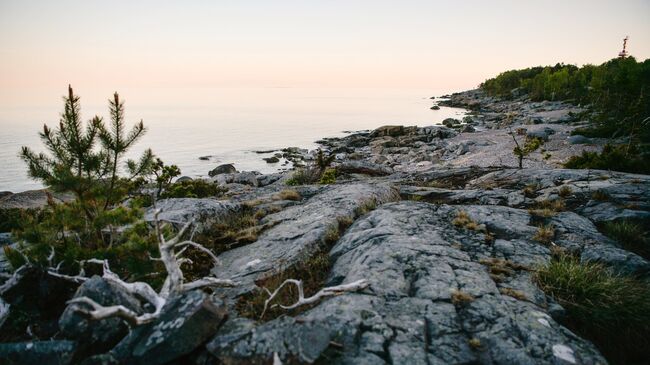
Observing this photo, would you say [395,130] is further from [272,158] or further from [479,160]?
[479,160]

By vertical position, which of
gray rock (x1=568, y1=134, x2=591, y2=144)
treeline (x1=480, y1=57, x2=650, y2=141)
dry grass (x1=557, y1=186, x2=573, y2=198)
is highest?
treeline (x1=480, y1=57, x2=650, y2=141)

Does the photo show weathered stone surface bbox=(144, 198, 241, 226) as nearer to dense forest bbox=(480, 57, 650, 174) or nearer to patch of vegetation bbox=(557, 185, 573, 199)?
patch of vegetation bbox=(557, 185, 573, 199)

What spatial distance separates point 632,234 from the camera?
24.5ft

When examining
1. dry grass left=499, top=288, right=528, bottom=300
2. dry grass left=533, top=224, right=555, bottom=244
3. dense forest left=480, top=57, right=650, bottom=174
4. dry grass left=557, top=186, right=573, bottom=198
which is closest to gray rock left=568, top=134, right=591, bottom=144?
dense forest left=480, top=57, right=650, bottom=174

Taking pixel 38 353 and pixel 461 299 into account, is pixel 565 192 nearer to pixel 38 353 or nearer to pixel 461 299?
pixel 461 299

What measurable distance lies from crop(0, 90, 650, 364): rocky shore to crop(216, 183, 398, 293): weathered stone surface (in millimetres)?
49

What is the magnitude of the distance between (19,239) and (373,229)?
6.90 meters

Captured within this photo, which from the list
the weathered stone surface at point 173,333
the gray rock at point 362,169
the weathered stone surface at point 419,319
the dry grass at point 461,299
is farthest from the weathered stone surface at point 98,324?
the gray rock at point 362,169

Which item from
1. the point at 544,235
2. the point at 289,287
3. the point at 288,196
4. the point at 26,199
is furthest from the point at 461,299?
the point at 26,199

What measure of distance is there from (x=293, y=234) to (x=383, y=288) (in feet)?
11.5

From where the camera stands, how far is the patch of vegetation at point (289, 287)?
5164 millimetres

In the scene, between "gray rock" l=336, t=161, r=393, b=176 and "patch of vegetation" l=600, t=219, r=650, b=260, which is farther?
"gray rock" l=336, t=161, r=393, b=176

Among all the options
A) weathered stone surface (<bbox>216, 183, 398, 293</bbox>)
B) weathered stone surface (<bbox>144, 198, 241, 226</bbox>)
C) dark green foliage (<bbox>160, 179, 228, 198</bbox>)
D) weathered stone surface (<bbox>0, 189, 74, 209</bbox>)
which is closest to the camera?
weathered stone surface (<bbox>216, 183, 398, 293</bbox>)

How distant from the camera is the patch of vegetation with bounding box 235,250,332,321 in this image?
16.9 feet
